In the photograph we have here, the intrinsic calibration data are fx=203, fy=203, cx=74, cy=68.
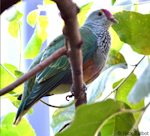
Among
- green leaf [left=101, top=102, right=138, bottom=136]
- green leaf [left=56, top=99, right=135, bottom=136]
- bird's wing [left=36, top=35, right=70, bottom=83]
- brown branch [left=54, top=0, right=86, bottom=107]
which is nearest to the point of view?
brown branch [left=54, top=0, right=86, bottom=107]

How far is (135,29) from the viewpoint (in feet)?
2.01

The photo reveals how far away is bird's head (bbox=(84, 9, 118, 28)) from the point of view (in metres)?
0.84

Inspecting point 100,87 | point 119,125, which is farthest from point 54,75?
point 119,125

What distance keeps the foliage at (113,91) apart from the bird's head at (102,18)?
2.2 inches

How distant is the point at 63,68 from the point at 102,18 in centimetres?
33

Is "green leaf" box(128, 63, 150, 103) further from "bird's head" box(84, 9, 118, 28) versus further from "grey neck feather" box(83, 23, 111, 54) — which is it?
"bird's head" box(84, 9, 118, 28)

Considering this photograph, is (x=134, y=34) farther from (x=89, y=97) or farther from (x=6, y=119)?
(x=6, y=119)

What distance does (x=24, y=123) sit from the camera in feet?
2.66

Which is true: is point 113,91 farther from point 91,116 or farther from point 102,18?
point 102,18

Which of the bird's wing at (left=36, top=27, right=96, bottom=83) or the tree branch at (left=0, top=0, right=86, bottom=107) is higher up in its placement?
the tree branch at (left=0, top=0, right=86, bottom=107)

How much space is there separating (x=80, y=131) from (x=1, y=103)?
146cm

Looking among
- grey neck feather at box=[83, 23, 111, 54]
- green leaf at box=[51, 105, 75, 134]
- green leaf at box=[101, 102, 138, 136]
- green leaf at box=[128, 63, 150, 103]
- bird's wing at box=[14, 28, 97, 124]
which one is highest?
green leaf at box=[128, 63, 150, 103]

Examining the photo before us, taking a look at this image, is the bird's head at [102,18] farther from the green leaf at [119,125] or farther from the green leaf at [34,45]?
the green leaf at [119,125]

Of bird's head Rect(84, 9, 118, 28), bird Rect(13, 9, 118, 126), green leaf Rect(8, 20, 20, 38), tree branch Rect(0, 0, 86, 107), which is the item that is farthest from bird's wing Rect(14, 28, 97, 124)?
green leaf Rect(8, 20, 20, 38)
